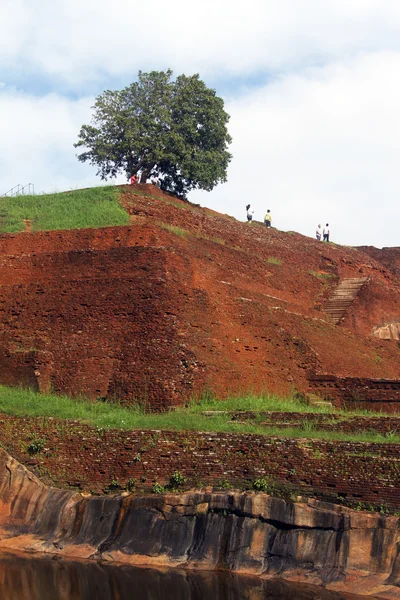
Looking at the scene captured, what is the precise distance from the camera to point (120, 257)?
25.6m

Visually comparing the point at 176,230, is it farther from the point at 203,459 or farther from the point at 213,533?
the point at 213,533

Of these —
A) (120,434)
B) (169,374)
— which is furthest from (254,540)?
(169,374)

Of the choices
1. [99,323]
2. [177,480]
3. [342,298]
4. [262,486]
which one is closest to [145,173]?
[342,298]

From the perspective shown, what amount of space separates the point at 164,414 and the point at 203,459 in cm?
302

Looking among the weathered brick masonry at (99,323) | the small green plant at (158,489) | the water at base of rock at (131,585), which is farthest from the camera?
the weathered brick masonry at (99,323)

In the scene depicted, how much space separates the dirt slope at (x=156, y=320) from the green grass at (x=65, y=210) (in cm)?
61

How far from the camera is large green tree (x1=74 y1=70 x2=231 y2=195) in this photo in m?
33.4

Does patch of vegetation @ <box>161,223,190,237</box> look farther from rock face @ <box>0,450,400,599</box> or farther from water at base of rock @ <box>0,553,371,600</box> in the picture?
water at base of rock @ <box>0,553,371,600</box>

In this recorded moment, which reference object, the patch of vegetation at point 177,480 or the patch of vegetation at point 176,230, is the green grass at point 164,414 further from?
the patch of vegetation at point 176,230

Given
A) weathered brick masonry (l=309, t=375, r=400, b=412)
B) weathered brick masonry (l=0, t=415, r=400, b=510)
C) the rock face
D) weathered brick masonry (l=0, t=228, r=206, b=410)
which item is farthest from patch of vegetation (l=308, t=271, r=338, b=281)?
the rock face

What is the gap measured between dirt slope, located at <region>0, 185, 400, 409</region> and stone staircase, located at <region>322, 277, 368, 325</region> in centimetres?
108

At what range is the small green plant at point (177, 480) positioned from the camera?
750 inches

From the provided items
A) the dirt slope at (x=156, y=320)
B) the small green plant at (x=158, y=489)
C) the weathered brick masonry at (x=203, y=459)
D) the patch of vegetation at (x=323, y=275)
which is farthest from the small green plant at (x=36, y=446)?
the patch of vegetation at (x=323, y=275)

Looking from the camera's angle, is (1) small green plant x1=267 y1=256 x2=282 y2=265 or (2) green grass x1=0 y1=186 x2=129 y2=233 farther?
(1) small green plant x1=267 y1=256 x2=282 y2=265
